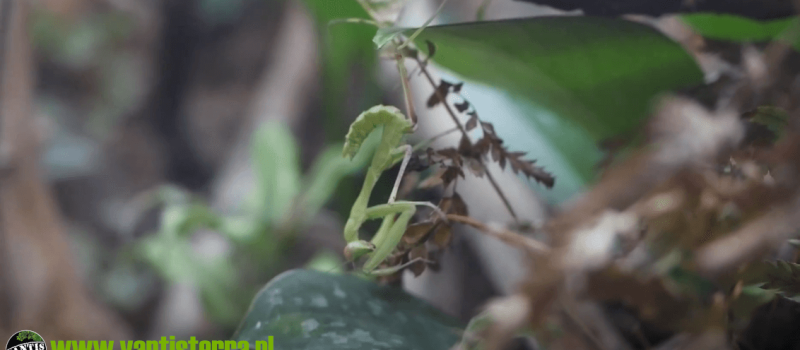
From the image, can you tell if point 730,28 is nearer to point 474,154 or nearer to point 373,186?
point 474,154

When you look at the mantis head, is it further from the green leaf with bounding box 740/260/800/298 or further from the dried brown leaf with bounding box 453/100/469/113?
the green leaf with bounding box 740/260/800/298

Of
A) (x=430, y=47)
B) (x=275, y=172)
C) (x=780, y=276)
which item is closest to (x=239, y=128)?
(x=275, y=172)

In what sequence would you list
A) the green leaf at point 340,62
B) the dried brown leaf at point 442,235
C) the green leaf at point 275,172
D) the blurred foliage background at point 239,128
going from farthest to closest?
the green leaf at point 275,172 < the green leaf at point 340,62 < the blurred foliage background at point 239,128 < the dried brown leaf at point 442,235

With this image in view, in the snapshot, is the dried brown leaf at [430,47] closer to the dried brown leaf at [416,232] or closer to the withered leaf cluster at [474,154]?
the withered leaf cluster at [474,154]

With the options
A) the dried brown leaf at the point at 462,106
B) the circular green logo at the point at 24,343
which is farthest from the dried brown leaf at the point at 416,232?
the circular green logo at the point at 24,343

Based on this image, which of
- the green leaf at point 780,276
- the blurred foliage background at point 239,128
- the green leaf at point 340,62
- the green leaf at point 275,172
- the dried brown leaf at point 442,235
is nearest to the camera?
the green leaf at point 780,276

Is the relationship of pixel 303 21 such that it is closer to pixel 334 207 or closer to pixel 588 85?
pixel 334 207

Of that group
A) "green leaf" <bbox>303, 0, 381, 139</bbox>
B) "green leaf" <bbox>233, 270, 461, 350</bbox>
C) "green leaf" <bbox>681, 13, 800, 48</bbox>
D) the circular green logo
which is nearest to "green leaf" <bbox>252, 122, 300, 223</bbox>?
"green leaf" <bbox>303, 0, 381, 139</bbox>
